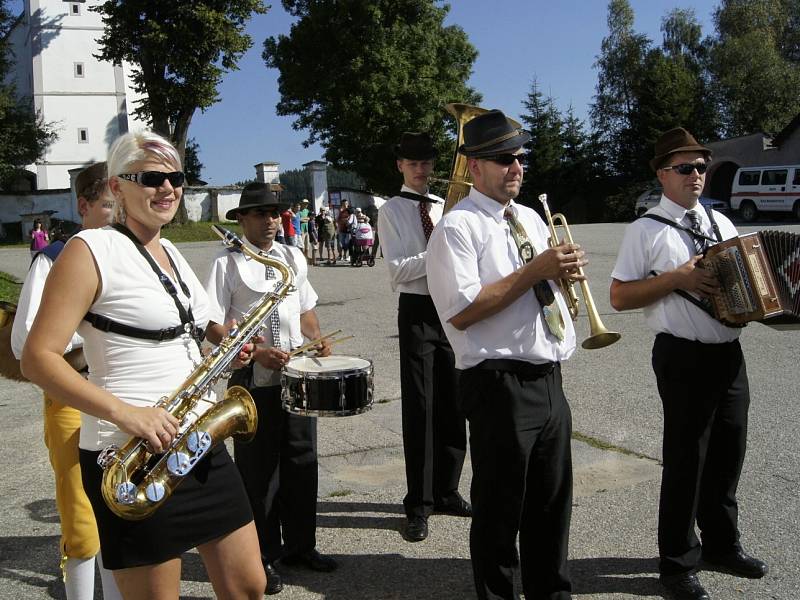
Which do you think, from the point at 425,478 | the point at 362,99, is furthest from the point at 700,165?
the point at 362,99

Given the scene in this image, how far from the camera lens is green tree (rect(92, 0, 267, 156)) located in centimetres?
3575

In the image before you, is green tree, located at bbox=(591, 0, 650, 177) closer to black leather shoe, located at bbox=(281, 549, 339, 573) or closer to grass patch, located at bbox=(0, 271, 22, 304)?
grass patch, located at bbox=(0, 271, 22, 304)

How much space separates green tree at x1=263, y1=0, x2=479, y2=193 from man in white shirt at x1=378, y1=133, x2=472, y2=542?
127ft

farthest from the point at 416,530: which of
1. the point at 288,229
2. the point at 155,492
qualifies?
the point at 288,229

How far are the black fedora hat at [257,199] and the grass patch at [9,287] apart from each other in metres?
10.9

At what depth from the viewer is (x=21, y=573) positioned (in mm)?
4523

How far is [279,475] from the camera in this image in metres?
4.46

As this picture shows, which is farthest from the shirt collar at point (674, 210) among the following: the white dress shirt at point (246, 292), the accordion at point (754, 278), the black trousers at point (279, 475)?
the black trousers at point (279, 475)

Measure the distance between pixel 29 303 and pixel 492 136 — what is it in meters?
2.09

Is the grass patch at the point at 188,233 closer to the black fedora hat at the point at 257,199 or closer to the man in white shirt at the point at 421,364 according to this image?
the man in white shirt at the point at 421,364

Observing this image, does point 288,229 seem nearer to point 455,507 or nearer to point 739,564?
point 455,507

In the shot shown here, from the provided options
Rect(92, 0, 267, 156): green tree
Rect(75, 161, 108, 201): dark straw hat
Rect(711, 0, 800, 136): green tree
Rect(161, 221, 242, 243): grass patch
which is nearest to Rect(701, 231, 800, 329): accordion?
Rect(75, 161, 108, 201): dark straw hat

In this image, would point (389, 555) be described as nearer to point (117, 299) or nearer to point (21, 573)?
point (21, 573)

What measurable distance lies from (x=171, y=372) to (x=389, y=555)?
2351 mm
